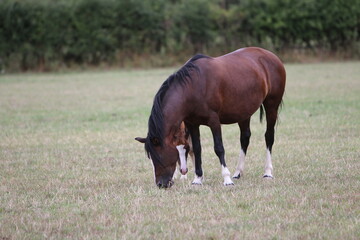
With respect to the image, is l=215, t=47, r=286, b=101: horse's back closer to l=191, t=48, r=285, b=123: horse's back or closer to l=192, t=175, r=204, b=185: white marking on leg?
l=191, t=48, r=285, b=123: horse's back

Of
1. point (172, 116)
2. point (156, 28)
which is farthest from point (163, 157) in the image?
A: point (156, 28)

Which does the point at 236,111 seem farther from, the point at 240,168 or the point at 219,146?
the point at 240,168

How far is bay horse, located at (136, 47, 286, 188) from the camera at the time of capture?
6.66 metres

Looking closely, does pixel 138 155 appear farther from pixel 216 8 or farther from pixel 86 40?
pixel 216 8

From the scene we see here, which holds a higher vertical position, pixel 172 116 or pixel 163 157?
pixel 172 116

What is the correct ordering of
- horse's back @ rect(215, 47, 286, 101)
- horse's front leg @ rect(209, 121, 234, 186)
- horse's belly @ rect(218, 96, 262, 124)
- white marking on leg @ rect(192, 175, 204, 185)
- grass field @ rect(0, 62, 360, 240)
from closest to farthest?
grass field @ rect(0, 62, 360, 240)
horse's front leg @ rect(209, 121, 234, 186)
white marking on leg @ rect(192, 175, 204, 185)
horse's belly @ rect(218, 96, 262, 124)
horse's back @ rect(215, 47, 286, 101)

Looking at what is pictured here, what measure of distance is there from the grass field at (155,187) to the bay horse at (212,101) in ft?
1.29

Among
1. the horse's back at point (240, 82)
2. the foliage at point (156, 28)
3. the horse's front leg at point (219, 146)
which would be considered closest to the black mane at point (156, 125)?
the horse's back at point (240, 82)

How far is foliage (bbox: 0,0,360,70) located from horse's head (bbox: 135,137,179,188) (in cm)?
2449

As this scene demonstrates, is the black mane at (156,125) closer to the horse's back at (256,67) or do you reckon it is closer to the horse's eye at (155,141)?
the horse's eye at (155,141)

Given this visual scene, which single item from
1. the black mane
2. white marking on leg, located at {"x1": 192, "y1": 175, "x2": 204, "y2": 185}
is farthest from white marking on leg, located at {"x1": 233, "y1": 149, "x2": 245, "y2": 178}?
the black mane

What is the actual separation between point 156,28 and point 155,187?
25.8 meters

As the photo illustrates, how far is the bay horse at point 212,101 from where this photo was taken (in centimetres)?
666

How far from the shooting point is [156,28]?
3194 cm
